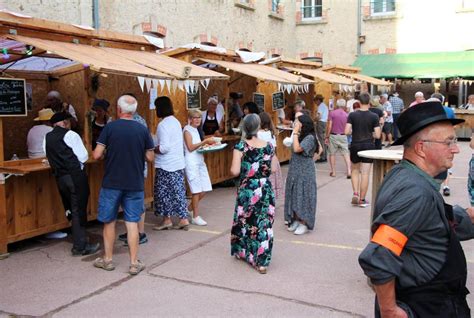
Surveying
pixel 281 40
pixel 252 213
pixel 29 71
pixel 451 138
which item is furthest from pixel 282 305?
pixel 281 40

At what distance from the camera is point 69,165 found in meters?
5.49

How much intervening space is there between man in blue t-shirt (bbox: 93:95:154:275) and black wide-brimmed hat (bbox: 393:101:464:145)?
3.27 meters

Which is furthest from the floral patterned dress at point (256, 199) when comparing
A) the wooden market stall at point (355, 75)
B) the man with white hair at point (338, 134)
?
the wooden market stall at point (355, 75)

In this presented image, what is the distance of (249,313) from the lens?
4184 millimetres

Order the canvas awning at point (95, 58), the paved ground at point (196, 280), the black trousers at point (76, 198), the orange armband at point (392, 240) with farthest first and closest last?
the black trousers at point (76, 198), the canvas awning at point (95, 58), the paved ground at point (196, 280), the orange armband at point (392, 240)

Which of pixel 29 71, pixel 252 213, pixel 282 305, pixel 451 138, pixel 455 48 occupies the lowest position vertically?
pixel 282 305

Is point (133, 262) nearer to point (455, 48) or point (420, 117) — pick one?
point (420, 117)

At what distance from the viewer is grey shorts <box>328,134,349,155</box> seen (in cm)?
1079

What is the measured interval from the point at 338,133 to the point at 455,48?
12.8 m

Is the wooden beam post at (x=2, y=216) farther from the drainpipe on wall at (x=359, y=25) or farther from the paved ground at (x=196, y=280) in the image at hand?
the drainpipe on wall at (x=359, y=25)

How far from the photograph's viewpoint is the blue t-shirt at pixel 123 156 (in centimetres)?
503

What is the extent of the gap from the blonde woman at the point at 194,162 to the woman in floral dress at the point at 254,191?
1.75 meters

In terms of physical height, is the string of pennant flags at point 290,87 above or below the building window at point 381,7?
below

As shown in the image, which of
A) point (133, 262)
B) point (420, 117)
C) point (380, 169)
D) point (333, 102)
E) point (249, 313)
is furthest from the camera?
point (333, 102)
